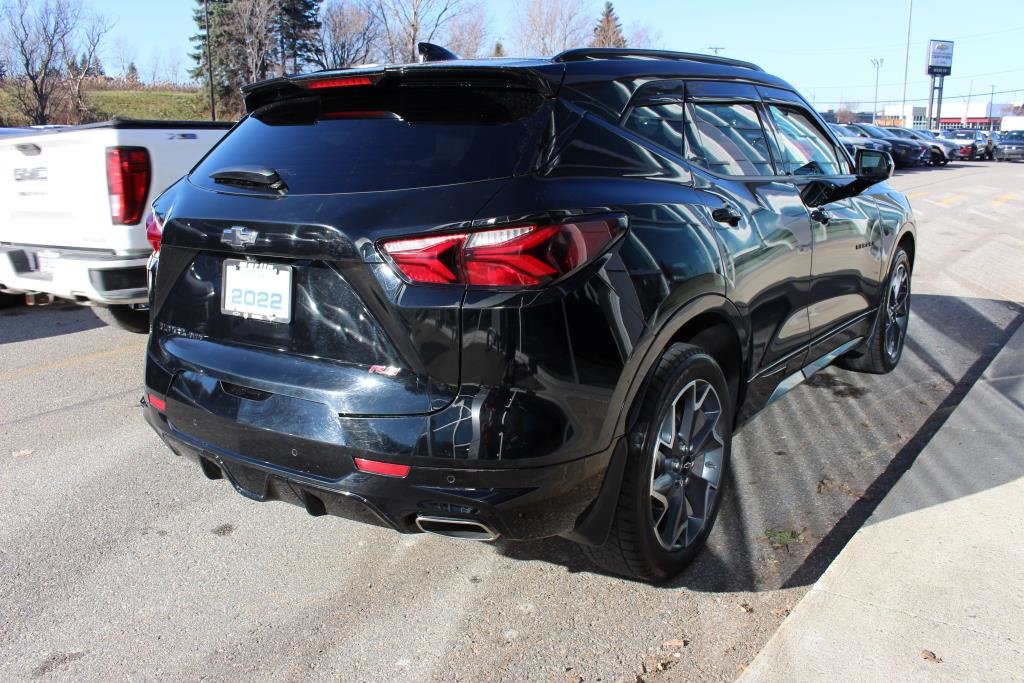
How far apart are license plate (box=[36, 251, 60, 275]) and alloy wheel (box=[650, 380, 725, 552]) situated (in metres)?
4.26

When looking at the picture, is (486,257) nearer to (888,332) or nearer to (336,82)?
(336,82)

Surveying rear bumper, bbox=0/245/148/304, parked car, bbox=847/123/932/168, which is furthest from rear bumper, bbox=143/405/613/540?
parked car, bbox=847/123/932/168

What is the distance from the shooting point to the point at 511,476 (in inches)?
92.6

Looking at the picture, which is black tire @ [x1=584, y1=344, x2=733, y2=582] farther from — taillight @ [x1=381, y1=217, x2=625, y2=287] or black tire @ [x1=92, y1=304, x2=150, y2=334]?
black tire @ [x1=92, y1=304, x2=150, y2=334]

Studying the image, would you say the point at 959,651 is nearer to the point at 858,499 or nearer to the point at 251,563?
the point at 858,499

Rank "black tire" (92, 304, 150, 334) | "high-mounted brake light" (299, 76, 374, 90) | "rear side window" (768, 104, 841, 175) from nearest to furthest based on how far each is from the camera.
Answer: "high-mounted brake light" (299, 76, 374, 90) < "rear side window" (768, 104, 841, 175) < "black tire" (92, 304, 150, 334)

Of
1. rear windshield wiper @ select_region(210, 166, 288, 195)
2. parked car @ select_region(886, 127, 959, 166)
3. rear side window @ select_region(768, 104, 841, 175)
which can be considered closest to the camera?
rear windshield wiper @ select_region(210, 166, 288, 195)

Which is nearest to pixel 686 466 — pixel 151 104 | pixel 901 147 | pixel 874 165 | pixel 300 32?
pixel 874 165

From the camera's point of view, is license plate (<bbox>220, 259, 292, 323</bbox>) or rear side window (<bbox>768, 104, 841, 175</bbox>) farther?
rear side window (<bbox>768, 104, 841, 175</bbox>)

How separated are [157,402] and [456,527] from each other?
1159 mm

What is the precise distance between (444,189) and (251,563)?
1.66m

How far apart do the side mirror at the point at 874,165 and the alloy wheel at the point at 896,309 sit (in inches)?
33.3

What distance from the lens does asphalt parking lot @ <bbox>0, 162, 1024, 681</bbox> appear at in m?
2.65

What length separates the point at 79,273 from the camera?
5211mm
